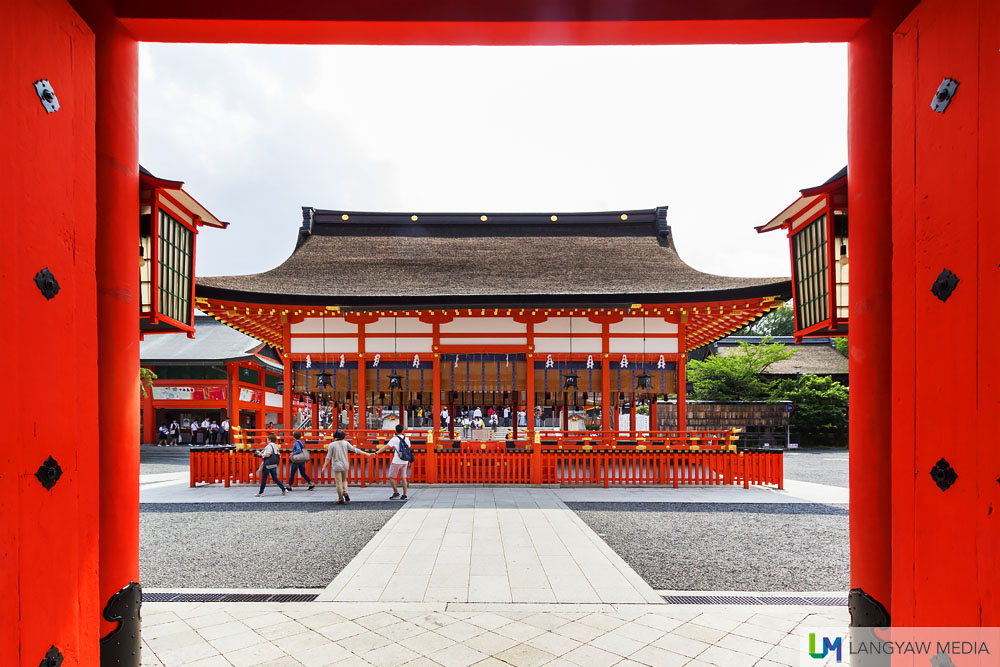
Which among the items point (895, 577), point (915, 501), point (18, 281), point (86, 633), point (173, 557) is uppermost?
point (18, 281)

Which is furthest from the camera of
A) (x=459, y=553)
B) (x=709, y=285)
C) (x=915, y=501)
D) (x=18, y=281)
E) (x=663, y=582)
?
(x=709, y=285)

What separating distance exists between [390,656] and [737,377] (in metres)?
26.0

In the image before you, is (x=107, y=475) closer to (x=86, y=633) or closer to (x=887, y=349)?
(x=86, y=633)

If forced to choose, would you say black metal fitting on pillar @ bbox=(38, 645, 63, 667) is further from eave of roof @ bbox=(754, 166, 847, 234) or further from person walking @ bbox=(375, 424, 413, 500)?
person walking @ bbox=(375, 424, 413, 500)

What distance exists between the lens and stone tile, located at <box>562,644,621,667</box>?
11.3 feet

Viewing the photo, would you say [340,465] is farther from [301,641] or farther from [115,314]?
[115,314]

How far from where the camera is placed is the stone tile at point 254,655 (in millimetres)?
3471

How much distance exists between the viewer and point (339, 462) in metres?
9.53

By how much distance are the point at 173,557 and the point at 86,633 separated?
4.45m

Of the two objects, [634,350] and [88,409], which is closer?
[88,409]

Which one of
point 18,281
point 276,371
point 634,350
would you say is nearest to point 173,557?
point 18,281

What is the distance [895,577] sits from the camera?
2.51 meters

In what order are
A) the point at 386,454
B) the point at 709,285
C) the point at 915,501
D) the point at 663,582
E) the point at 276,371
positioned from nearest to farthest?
the point at 915,501, the point at 663,582, the point at 386,454, the point at 709,285, the point at 276,371

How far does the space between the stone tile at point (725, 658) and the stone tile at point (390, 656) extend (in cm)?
198
